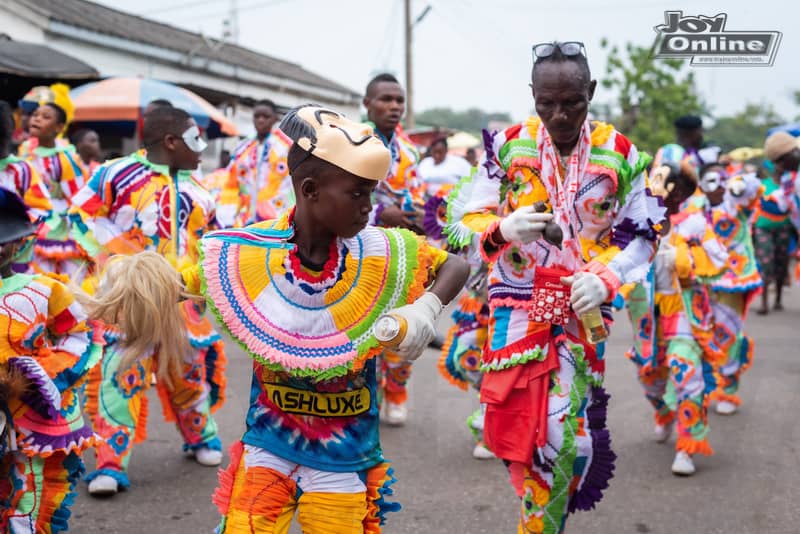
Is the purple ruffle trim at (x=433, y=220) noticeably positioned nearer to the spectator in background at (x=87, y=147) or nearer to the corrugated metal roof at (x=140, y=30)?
the spectator in background at (x=87, y=147)

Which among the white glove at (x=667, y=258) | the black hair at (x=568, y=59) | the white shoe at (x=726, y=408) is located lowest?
the white shoe at (x=726, y=408)

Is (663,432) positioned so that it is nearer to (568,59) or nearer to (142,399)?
(142,399)

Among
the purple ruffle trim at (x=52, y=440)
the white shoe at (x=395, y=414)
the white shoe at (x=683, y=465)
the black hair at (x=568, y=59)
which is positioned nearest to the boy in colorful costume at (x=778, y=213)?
the white shoe at (x=683, y=465)

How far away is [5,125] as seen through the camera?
4645 millimetres

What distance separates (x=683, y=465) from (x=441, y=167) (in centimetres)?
916

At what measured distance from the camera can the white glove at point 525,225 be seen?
328cm

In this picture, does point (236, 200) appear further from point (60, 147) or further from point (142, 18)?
point (142, 18)

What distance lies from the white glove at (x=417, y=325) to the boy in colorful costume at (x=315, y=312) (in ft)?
0.04

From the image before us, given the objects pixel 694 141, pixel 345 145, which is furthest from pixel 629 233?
pixel 694 141

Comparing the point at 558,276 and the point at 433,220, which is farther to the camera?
the point at 433,220

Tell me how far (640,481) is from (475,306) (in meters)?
1.39

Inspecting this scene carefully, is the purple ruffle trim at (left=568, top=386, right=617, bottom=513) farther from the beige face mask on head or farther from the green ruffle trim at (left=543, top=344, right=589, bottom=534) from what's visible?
the beige face mask on head

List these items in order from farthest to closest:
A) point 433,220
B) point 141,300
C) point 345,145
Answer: point 433,220
point 141,300
point 345,145

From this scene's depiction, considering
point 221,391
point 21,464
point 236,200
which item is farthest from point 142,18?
point 21,464
